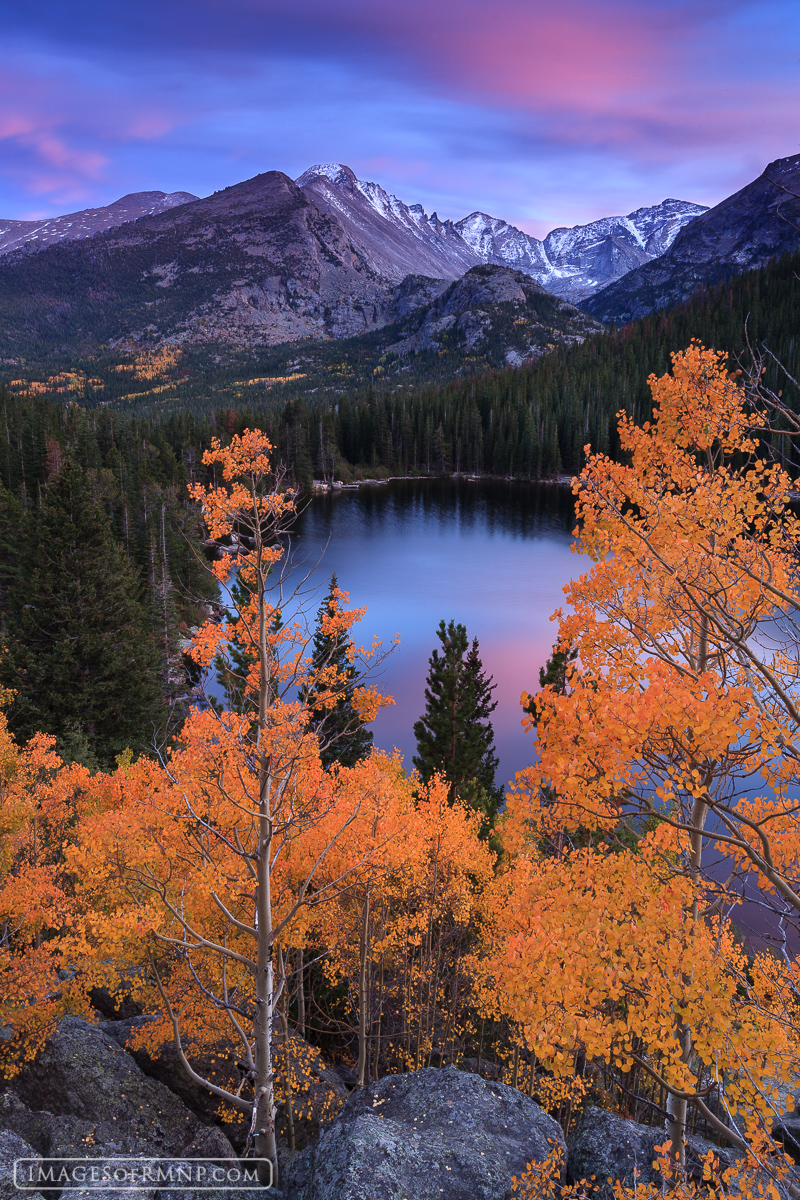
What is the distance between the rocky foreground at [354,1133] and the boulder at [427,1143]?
0.02 metres

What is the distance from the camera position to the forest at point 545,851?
599 centimetres

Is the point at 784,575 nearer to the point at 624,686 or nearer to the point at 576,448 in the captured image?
the point at 624,686

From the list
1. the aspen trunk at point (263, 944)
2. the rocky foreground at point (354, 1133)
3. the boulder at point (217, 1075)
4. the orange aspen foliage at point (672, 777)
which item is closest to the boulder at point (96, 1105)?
the rocky foreground at point (354, 1133)

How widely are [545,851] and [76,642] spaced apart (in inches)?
1023

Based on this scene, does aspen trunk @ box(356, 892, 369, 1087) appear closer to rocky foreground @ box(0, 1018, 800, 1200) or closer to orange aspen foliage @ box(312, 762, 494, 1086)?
orange aspen foliage @ box(312, 762, 494, 1086)

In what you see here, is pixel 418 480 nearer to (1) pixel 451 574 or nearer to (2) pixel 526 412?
(2) pixel 526 412

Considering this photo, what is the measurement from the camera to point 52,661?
31859 millimetres

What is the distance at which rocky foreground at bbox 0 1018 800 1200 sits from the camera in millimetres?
8516

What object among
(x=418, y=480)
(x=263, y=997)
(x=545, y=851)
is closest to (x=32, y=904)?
(x=263, y=997)

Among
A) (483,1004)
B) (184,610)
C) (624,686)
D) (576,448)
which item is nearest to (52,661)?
(184,610)

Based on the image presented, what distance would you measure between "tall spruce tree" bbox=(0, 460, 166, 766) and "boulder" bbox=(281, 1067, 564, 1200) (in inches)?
949

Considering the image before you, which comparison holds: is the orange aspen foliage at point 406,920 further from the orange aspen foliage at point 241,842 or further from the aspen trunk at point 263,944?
the aspen trunk at point 263,944

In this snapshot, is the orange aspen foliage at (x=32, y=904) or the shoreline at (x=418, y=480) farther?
the shoreline at (x=418, y=480)

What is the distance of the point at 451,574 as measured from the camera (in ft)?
224
